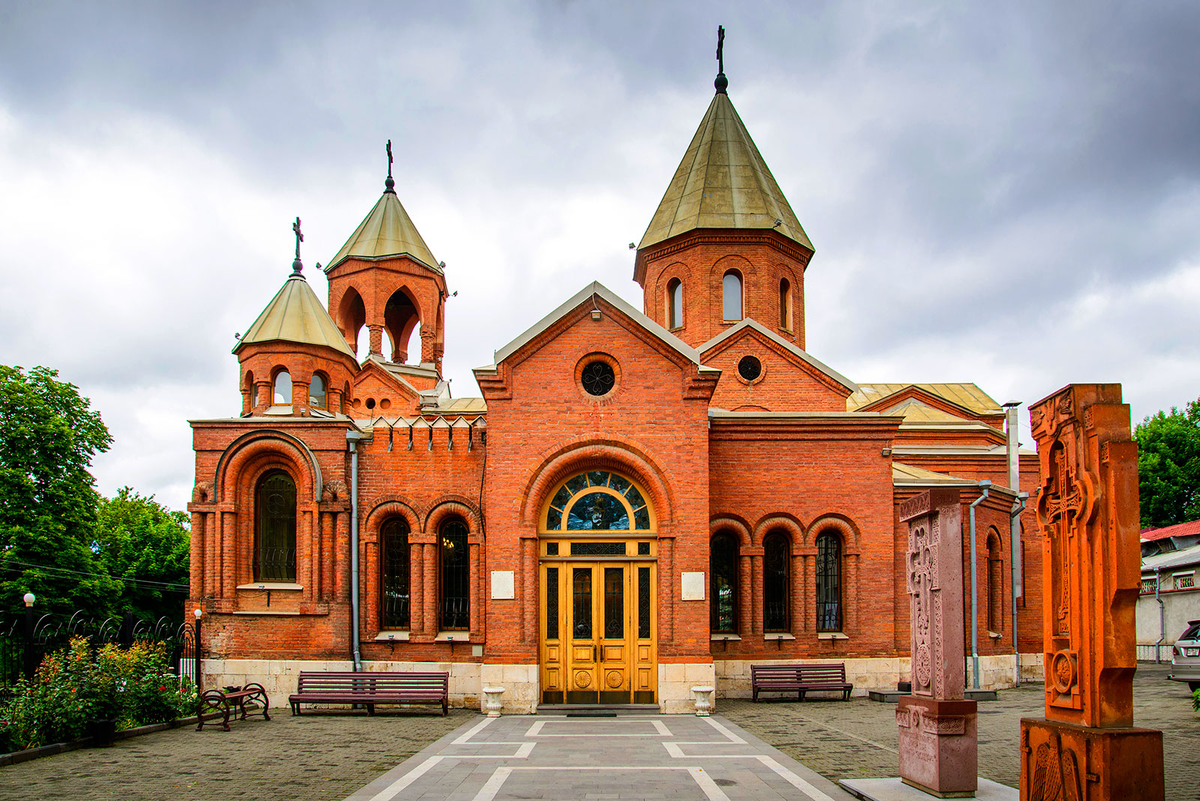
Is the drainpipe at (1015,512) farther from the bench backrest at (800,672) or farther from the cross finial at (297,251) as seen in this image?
the cross finial at (297,251)

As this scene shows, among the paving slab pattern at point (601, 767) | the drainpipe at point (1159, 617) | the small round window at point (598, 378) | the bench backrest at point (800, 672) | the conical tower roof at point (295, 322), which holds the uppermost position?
the conical tower roof at point (295, 322)

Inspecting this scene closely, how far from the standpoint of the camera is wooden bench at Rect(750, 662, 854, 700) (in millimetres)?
16297

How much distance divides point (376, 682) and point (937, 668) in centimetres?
989

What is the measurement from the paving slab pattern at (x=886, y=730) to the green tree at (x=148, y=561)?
96.6 feet

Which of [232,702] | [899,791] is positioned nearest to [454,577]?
[232,702]

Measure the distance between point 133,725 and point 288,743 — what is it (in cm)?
265

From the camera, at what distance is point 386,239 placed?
29250 millimetres

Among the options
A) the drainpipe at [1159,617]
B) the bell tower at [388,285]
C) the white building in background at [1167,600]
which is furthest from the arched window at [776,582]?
the drainpipe at [1159,617]

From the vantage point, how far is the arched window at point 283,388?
1848cm

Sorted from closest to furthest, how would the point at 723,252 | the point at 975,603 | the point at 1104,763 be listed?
1. the point at 1104,763
2. the point at 975,603
3. the point at 723,252

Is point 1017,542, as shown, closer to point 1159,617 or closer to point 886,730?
point 886,730

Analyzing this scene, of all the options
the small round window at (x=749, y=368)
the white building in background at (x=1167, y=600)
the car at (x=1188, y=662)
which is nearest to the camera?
the car at (x=1188, y=662)

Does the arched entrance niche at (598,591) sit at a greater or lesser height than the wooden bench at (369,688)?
greater

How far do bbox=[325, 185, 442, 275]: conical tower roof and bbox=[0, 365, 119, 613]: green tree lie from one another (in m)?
9.83
